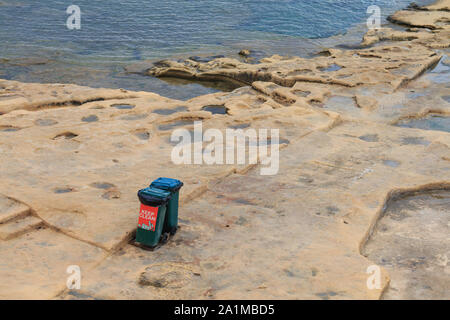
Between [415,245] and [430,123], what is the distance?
511 cm

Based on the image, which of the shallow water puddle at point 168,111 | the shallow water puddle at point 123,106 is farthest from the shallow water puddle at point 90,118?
the shallow water puddle at point 168,111

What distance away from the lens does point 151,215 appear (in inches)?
194

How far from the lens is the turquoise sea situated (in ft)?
51.2

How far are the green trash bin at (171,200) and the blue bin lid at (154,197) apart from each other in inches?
4.2

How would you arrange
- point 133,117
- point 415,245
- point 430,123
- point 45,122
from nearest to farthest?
point 415,245 < point 45,122 < point 133,117 < point 430,123

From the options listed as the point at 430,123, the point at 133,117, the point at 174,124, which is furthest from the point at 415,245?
the point at 133,117

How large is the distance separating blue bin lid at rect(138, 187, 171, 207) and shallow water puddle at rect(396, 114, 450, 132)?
6246 millimetres

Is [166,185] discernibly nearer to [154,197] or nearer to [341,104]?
[154,197]

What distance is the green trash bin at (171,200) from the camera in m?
5.07

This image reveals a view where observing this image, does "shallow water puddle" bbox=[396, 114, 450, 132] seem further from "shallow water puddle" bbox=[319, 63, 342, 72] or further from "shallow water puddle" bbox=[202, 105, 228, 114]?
"shallow water puddle" bbox=[319, 63, 342, 72]

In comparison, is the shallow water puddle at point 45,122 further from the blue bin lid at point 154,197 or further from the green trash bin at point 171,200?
the blue bin lid at point 154,197
